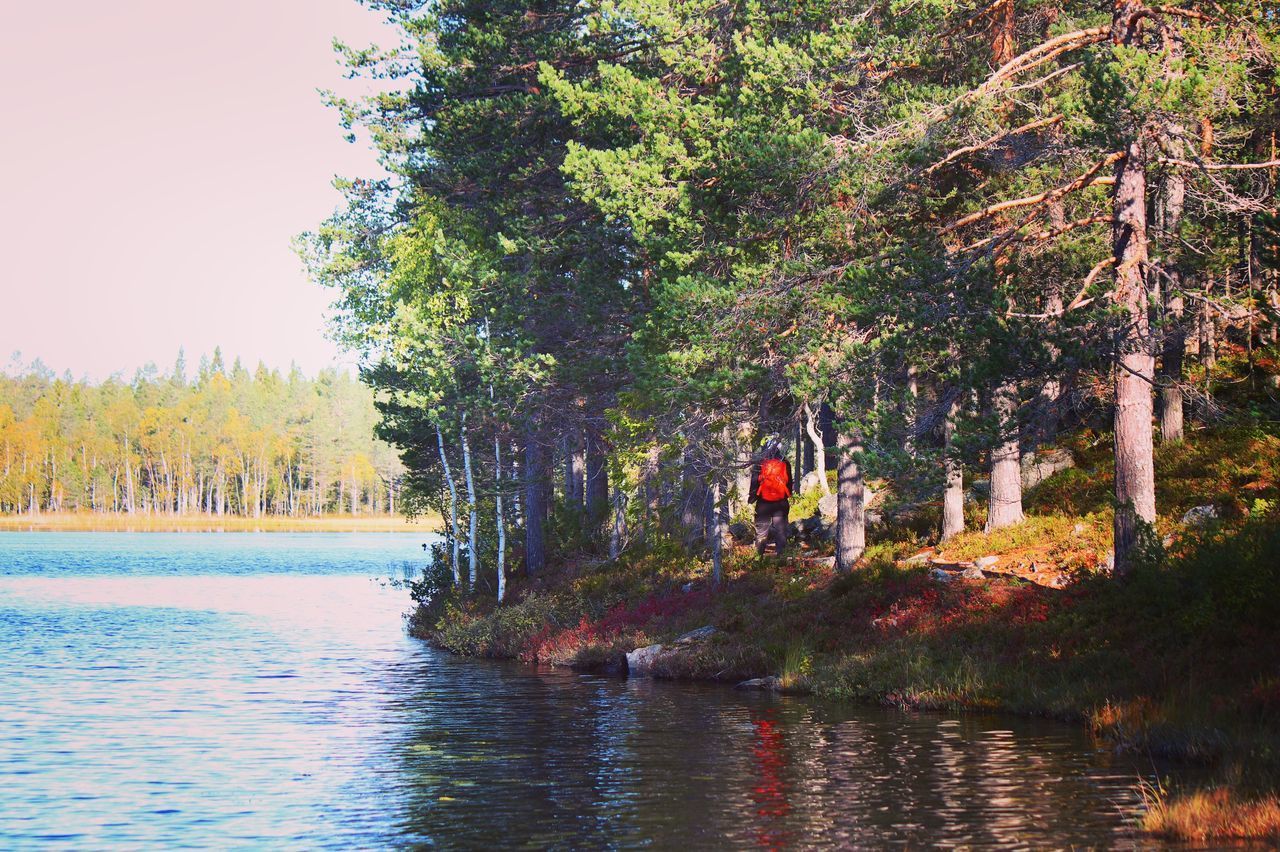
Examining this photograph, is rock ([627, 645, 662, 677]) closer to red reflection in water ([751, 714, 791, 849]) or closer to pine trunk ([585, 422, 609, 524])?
red reflection in water ([751, 714, 791, 849])

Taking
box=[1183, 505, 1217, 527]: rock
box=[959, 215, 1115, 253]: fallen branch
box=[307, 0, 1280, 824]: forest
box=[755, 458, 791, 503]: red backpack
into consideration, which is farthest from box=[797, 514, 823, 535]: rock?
box=[959, 215, 1115, 253]: fallen branch

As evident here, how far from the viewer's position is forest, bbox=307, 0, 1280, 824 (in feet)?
59.2

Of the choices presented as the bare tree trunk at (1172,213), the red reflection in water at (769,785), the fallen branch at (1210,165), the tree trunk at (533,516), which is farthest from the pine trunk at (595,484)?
the fallen branch at (1210,165)

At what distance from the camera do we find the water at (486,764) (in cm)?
1262

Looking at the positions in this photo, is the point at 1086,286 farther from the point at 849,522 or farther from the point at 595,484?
the point at 595,484

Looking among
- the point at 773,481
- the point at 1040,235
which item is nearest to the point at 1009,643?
the point at 1040,235

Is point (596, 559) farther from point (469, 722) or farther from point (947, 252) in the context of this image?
point (947, 252)

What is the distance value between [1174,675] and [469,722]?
10.5 metres

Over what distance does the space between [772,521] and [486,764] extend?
13.7 meters

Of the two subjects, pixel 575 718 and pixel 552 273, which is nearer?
pixel 575 718

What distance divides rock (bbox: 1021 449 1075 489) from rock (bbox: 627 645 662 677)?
8975mm

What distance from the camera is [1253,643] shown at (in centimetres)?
1669

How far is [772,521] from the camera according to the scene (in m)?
28.9

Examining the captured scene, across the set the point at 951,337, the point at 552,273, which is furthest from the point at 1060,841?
the point at 552,273
